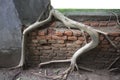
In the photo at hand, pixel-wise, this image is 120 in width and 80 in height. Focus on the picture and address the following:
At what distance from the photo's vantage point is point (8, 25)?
4.09 metres

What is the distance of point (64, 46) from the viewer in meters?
4.36

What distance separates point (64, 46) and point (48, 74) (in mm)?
625

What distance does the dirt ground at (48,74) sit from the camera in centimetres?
421

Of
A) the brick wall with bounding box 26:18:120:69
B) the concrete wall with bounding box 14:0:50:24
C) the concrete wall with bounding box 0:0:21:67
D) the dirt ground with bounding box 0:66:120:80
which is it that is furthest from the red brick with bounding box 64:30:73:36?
the concrete wall with bounding box 0:0:21:67

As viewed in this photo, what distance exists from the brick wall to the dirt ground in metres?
0.18

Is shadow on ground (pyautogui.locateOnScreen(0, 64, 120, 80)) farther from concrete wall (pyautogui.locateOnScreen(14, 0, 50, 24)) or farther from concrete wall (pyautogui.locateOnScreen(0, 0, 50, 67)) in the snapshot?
concrete wall (pyautogui.locateOnScreen(14, 0, 50, 24))

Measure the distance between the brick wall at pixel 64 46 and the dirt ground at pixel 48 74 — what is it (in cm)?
18

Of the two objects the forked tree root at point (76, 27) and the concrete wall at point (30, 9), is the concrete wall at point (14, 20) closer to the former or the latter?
the concrete wall at point (30, 9)

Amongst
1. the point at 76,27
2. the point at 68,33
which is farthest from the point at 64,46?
the point at 76,27

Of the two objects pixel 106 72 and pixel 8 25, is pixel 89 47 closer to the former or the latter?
pixel 106 72

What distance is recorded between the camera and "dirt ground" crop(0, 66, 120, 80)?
13.8 ft

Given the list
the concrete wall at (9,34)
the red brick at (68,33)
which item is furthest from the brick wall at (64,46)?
the concrete wall at (9,34)

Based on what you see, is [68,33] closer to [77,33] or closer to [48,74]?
[77,33]

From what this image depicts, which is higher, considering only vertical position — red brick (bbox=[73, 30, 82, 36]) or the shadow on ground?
red brick (bbox=[73, 30, 82, 36])
